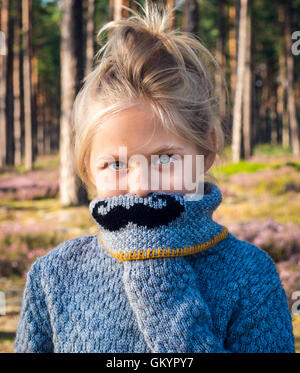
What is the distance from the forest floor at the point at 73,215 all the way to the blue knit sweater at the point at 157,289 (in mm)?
753

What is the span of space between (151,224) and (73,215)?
24.3ft

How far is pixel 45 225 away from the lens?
770 centimetres

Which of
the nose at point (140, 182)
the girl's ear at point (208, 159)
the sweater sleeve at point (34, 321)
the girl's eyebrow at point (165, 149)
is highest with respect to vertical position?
the girl's eyebrow at point (165, 149)

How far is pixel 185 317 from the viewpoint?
130 cm

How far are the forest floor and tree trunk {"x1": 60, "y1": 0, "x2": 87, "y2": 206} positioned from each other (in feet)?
1.46

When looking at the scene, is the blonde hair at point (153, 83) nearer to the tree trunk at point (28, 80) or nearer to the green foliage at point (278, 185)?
the green foliage at point (278, 185)

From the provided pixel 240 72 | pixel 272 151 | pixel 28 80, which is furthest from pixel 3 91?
pixel 272 151

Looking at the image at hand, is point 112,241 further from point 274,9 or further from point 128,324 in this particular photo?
point 274,9

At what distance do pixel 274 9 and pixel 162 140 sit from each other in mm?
27557

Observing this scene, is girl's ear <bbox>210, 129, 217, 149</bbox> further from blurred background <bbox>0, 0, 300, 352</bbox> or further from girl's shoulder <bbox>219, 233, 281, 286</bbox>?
girl's shoulder <bbox>219, 233, 281, 286</bbox>

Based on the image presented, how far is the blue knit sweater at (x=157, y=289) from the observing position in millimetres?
1344

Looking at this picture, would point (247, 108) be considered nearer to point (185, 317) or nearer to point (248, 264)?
point (248, 264)

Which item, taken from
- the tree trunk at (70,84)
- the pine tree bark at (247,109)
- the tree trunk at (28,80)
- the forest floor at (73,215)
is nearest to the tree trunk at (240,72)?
the pine tree bark at (247,109)

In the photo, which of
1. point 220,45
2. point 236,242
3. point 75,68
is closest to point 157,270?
point 236,242
